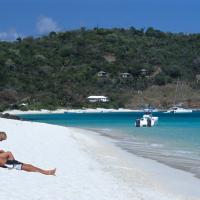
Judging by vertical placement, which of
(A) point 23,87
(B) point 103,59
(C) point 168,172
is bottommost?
(C) point 168,172

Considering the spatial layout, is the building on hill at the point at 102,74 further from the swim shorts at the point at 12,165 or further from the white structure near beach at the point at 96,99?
the swim shorts at the point at 12,165

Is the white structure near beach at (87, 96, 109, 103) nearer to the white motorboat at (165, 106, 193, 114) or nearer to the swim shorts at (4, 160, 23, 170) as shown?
the white motorboat at (165, 106, 193, 114)

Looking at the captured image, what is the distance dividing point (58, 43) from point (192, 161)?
125841mm

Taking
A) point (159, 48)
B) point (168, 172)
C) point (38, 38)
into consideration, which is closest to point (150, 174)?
point (168, 172)

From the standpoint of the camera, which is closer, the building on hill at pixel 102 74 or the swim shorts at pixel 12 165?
the swim shorts at pixel 12 165

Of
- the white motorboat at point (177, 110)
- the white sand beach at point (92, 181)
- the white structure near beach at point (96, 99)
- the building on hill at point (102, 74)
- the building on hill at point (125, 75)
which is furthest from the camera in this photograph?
the building on hill at point (125, 75)

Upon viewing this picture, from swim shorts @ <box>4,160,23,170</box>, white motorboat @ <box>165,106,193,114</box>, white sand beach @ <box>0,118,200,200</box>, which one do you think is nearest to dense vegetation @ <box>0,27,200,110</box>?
white motorboat @ <box>165,106,193,114</box>

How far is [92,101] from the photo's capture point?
118 metres

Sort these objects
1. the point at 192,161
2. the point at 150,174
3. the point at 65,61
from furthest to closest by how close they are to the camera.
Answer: the point at 65,61
the point at 192,161
the point at 150,174

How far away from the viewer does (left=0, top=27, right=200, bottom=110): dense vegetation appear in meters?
116

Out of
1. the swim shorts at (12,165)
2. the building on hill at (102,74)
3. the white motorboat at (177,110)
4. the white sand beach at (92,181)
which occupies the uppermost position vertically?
the building on hill at (102,74)

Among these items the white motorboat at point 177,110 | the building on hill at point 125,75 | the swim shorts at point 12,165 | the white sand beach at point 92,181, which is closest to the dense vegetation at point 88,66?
the building on hill at point 125,75

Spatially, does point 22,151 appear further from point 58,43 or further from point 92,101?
point 58,43

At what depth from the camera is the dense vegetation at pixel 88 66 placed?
11612cm
